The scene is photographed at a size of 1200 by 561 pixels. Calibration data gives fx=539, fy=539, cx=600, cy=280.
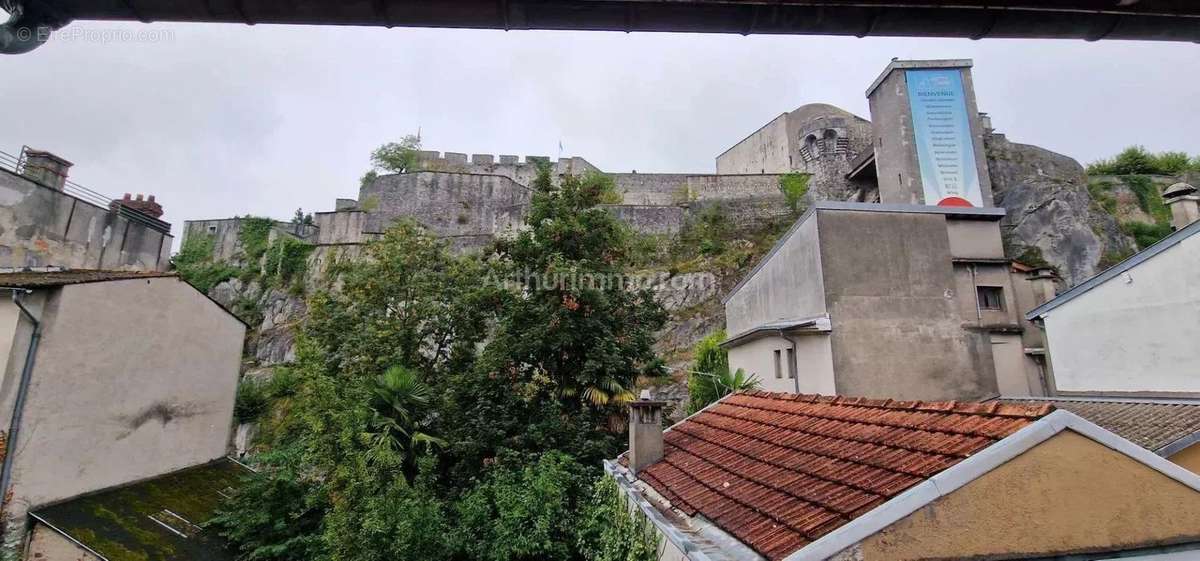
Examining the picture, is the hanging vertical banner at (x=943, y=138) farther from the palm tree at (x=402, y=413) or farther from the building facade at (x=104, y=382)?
the building facade at (x=104, y=382)

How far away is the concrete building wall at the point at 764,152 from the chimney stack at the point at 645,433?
113ft

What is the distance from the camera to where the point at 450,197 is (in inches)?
1332

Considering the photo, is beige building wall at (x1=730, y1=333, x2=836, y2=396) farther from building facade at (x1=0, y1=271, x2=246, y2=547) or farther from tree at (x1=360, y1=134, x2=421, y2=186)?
tree at (x1=360, y1=134, x2=421, y2=186)

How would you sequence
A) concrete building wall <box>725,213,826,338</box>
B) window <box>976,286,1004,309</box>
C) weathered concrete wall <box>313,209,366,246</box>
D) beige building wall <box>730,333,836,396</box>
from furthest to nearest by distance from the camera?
weathered concrete wall <box>313,209,366,246</box> < window <box>976,286,1004,309</box> < concrete building wall <box>725,213,826,338</box> < beige building wall <box>730,333,836,396</box>

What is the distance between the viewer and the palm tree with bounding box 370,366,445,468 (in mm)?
11070

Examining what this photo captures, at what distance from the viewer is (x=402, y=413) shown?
451 inches

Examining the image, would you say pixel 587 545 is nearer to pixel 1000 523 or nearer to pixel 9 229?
pixel 1000 523

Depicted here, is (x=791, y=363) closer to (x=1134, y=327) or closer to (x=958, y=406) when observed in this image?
(x=1134, y=327)

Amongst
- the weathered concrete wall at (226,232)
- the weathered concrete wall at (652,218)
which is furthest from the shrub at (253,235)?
the weathered concrete wall at (652,218)

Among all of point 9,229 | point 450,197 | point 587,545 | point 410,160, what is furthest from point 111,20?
point 410,160

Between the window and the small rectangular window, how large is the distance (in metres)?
4.77

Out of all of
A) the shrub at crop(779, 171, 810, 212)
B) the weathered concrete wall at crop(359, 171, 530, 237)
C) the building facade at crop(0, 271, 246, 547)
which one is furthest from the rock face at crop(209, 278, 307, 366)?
the shrub at crop(779, 171, 810, 212)

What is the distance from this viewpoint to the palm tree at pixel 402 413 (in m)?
11.1

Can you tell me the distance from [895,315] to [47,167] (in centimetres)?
2245
